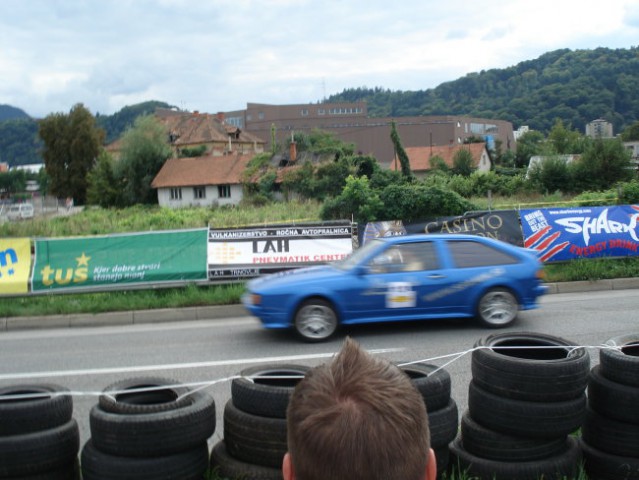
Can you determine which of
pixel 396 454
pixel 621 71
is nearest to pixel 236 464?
pixel 396 454

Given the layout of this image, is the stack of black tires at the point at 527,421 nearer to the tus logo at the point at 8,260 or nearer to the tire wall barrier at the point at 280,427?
the tire wall barrier at the point at 280,427

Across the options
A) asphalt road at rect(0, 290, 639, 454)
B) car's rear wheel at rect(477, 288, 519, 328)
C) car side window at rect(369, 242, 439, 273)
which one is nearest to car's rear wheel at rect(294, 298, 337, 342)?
asphalt road at rect(0, 290, 639, 454)

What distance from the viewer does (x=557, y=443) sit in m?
4.44

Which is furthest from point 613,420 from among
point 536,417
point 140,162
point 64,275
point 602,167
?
point 140,162

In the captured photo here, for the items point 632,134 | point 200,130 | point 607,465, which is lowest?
point 607,465

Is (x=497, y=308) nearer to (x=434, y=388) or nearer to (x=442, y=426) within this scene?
(x=434, y=388)

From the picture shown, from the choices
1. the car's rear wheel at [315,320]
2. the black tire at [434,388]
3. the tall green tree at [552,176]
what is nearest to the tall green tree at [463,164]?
the tall green tree at [552,176]

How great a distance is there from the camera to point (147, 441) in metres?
4.11

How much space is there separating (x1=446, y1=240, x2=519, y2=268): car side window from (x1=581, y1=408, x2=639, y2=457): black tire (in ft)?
18.9

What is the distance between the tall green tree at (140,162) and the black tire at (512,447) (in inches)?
2900

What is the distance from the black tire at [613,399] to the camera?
4.40 metres

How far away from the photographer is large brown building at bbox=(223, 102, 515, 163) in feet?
372

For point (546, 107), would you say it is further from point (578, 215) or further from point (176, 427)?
point (176, 427)

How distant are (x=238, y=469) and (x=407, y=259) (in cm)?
629
